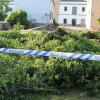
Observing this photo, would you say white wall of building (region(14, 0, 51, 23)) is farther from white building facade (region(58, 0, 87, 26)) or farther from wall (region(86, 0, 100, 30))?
white building facade (region(58, 0, 87, 26))

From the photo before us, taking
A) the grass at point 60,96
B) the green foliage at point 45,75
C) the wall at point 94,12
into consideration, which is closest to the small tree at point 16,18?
the wall at point 94,12

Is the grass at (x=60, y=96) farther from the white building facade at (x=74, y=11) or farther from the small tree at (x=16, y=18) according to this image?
the white building facade at (x=74, y=11)

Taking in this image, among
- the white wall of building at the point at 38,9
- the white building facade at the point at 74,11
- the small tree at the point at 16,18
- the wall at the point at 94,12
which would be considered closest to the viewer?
the small tree at the point at 16,18

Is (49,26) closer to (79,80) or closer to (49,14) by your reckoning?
(49,14)

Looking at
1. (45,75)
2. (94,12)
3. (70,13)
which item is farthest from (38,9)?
(70,13)

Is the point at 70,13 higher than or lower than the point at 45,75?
higher

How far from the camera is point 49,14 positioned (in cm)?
2986

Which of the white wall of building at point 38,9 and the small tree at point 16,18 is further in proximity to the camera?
the white wall of building at point 38,9

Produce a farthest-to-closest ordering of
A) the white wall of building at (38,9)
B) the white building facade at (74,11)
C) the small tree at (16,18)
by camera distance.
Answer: the white building facade at (74,11) → the white wall of building at (38,9) → the small tree at (16,18)

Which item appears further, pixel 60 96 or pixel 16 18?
pixel 16 18

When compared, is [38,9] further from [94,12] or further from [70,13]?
[70,13]

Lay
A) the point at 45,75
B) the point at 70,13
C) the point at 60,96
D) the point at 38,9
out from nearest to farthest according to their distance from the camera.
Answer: the point at 60,96 → the point at 45,75 → the point at 38,9 → the point at 70,13

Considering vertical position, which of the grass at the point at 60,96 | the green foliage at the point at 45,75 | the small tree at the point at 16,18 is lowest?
the grass at the point at 60,96

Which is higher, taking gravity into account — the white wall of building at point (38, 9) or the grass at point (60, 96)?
the white wall of building at point (38, 9)
